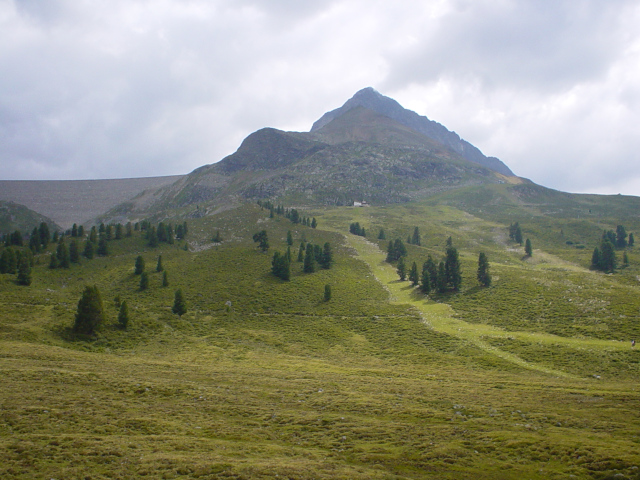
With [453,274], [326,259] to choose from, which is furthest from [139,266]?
[453,274]

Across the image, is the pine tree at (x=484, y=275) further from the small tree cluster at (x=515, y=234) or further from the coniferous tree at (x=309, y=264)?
the small tree cluster at (x=515, y=234)

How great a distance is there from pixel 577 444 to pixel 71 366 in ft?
135

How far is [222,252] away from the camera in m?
118

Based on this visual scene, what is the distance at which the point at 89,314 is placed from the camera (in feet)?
179

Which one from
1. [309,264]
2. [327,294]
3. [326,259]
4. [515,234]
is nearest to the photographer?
[327,294]

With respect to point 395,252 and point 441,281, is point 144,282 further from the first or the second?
point 395,252

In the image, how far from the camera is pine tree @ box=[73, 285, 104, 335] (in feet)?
177

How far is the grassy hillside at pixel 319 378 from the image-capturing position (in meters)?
18.0

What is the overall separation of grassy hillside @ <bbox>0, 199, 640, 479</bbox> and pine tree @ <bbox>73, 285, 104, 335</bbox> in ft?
5.38

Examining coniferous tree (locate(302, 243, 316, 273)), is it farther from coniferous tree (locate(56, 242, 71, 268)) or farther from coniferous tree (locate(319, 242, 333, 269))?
coniferous tree (locate(56, 242, 71, 268))

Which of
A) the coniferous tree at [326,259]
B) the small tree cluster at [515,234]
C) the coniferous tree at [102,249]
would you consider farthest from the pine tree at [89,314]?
the small tree cluster at [515,234]

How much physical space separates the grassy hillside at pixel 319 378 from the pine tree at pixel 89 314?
1641 millimetres

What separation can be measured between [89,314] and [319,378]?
39463mm

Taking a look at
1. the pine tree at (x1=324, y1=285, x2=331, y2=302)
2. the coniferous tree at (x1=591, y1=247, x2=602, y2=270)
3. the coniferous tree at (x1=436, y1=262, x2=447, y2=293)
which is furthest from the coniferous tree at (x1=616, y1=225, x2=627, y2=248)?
the pine tree at (x1=324, y1=285, x2=331, y2=302)
